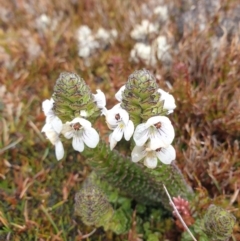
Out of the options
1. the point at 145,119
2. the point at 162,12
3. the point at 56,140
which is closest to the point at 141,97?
the point at 145,119

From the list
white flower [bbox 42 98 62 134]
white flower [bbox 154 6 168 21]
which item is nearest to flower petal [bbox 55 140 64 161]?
white flower [bbox 42 98 62 134]

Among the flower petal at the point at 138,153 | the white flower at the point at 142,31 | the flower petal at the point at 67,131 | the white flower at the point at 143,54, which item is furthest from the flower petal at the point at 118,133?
the white flower at the point at 142,31

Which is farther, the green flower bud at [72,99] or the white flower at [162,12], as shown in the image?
the white flower at [162,12]

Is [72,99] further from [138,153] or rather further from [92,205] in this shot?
[92,205]

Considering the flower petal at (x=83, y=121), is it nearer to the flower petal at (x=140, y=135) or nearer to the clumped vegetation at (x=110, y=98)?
the flower petal at (x=140, y=135)

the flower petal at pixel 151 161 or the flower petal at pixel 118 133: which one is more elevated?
the flower petal at pixel 118 133

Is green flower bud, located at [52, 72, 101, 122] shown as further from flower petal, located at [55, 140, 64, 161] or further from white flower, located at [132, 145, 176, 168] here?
white flower, located at [132, 145, 176, 168]
